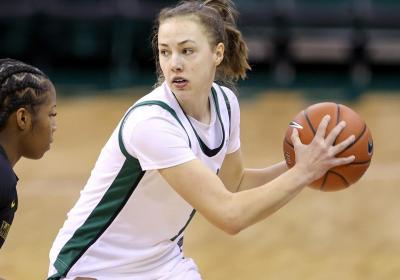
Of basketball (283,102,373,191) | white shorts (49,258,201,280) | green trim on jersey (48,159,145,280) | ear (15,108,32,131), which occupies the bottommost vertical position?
white shorts (49,258,201,280)

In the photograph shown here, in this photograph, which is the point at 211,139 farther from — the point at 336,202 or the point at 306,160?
the point at 336,202

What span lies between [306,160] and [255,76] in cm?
1290

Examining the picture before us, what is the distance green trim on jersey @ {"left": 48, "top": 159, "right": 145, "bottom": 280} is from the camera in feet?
13.4

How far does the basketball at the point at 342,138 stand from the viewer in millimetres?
4055

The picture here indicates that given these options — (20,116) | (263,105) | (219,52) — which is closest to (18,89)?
(20,116)

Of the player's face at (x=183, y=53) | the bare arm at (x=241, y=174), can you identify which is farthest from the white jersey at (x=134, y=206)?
the bare arm at (x=241, y=174)

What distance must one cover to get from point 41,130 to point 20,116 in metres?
0.13

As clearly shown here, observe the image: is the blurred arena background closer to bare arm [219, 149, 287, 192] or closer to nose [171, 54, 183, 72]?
bare arm [219, 149, 287, 192]

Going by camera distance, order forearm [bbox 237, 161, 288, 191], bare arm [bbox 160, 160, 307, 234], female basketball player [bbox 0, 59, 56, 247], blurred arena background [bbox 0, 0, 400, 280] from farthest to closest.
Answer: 1. blurred arena background [bbox 0, 0, 400, 280]
2. forearm [bbox 237, 161, 288, 191]
3. female basketball player [bbox 0, 59, 56, 247]
4. bare arm [bbox 160, 160, 307, 234]

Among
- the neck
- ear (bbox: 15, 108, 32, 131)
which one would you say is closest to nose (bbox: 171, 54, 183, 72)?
ear (bbox: 15, 108, 32, 131)

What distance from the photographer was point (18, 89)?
13.0ft

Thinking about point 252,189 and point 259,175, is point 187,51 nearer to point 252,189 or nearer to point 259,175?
point 252,189

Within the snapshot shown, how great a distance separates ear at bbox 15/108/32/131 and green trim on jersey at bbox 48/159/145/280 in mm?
452

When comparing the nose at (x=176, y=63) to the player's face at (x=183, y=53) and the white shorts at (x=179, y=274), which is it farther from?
the white shorts at (x=179, y=274)
